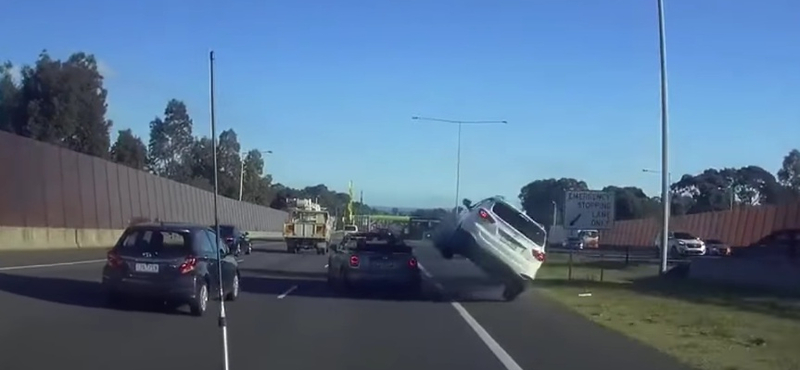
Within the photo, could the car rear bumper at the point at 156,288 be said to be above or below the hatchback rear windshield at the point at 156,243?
below

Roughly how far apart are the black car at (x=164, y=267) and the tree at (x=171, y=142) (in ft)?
287

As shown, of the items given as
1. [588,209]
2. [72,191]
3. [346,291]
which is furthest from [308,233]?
[346,291]

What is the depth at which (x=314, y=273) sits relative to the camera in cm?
4031

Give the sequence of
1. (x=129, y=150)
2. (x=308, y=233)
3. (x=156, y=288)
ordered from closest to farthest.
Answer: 1. (x=156, y=288)
2. (x=308, y=233)
3. (x=129, y=150)

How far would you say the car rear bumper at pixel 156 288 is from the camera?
21.5m

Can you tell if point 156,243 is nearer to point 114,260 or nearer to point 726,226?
point 114,260

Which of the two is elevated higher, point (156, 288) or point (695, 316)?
point (156, 288)

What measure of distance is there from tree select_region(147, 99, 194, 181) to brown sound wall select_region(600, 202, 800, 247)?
3918cm

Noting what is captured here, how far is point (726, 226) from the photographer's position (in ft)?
268

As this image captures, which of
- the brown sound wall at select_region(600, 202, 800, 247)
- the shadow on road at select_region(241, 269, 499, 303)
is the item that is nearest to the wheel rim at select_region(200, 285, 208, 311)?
the shadow on road at select_region(241, 269, 499, 303)

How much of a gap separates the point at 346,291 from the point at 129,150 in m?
83.0

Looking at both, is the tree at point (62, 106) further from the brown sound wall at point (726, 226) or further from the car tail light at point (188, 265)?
the car tail light at point (188, 265)

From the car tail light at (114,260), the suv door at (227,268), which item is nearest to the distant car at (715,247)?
the suv door at (227,268)

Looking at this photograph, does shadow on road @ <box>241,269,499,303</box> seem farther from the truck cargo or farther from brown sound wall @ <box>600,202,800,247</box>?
brown sound wall @ <box>600,202,800,247</box>
